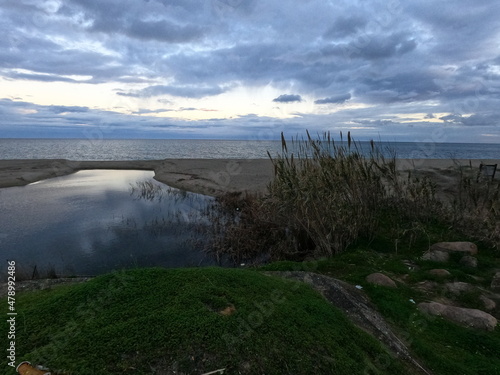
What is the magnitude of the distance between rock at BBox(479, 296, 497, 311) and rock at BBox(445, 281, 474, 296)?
1.17ft

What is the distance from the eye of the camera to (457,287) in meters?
6.71

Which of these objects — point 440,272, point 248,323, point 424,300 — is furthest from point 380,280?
point 248,323

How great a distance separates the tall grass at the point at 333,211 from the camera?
9.22 m

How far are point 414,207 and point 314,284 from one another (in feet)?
23.3

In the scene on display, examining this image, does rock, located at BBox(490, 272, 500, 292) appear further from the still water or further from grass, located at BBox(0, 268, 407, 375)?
the still water

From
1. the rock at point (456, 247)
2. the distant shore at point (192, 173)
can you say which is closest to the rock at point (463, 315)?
the rock at point (456, 247)

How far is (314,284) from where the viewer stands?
5.93 m

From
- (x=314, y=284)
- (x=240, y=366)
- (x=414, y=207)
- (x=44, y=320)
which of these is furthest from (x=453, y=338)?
(x=414, y=207)

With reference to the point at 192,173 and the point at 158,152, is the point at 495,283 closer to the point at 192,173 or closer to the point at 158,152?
the point at 192,173

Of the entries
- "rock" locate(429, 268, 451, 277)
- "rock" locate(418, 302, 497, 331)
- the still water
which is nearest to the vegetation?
"rock" locate(429, 268, 451, 277)

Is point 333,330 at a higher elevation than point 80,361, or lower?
lower

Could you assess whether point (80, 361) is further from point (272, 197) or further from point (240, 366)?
point (272, 197)

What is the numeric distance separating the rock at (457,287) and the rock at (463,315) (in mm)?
923

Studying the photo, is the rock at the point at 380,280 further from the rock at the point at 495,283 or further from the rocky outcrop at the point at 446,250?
the rocky outcrop at the point at 446,250
